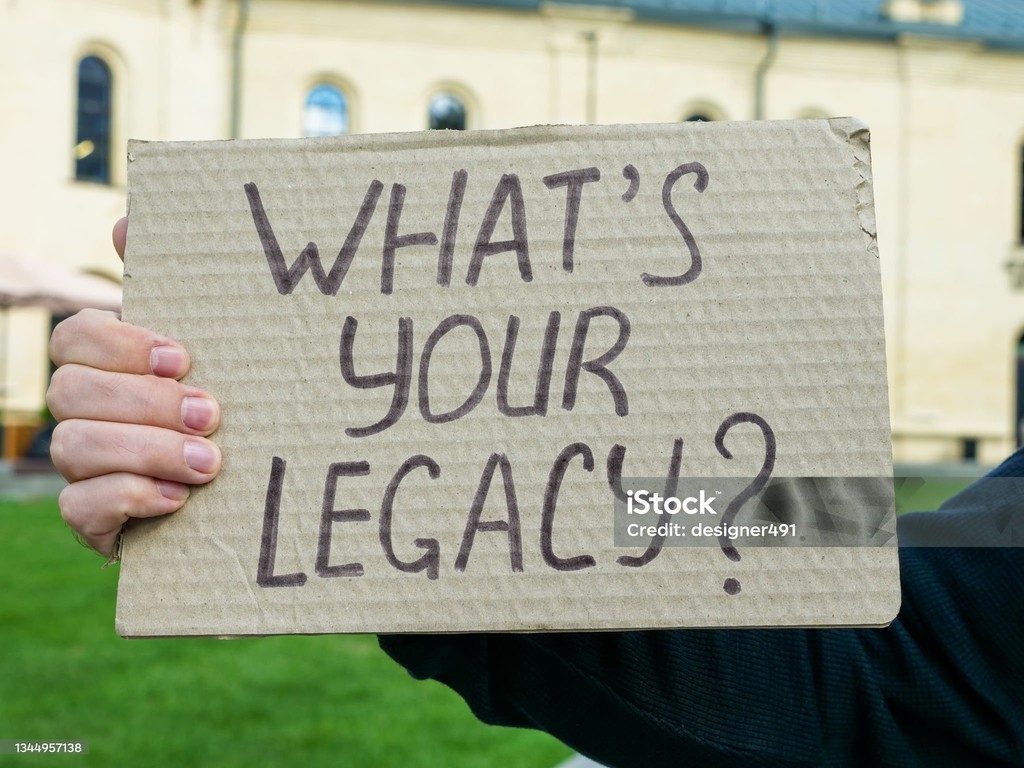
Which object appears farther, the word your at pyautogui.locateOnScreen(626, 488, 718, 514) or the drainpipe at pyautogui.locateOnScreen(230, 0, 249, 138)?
the drainpipe at pyautogui.locateOnScreen(230, 0, 249, 138)

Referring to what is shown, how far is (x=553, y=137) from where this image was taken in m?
0.87

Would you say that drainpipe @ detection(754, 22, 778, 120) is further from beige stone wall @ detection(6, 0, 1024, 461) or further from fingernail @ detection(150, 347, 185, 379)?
fingernail @ detection(150, 347, 185, 379)

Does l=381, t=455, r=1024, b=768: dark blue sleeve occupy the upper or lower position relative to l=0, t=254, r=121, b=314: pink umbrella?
lower

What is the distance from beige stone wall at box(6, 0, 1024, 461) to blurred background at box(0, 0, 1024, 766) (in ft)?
0.12

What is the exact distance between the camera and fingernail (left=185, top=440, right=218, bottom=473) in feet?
2.75

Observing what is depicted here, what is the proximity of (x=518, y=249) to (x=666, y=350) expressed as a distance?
14 cm

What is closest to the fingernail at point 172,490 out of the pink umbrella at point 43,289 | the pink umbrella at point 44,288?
the pink umbrella at point 44,288

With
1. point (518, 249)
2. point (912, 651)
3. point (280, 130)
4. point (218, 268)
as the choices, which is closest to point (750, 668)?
point (912, 651)

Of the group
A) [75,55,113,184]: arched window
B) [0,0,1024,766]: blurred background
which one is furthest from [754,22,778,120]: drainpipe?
[75,55,113,184]: arched window

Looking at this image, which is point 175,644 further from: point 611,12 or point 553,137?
point 611,12

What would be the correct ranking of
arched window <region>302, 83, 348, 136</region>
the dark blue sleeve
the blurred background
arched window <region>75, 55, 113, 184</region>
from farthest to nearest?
arched window <region>302, 83, 348, 136</region> → arched window <region>75, 55, 113, 184</region> → the blurred background → the dark blue sleeve

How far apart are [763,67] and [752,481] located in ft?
62.9

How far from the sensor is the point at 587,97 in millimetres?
18031

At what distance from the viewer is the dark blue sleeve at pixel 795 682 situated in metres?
1.04
